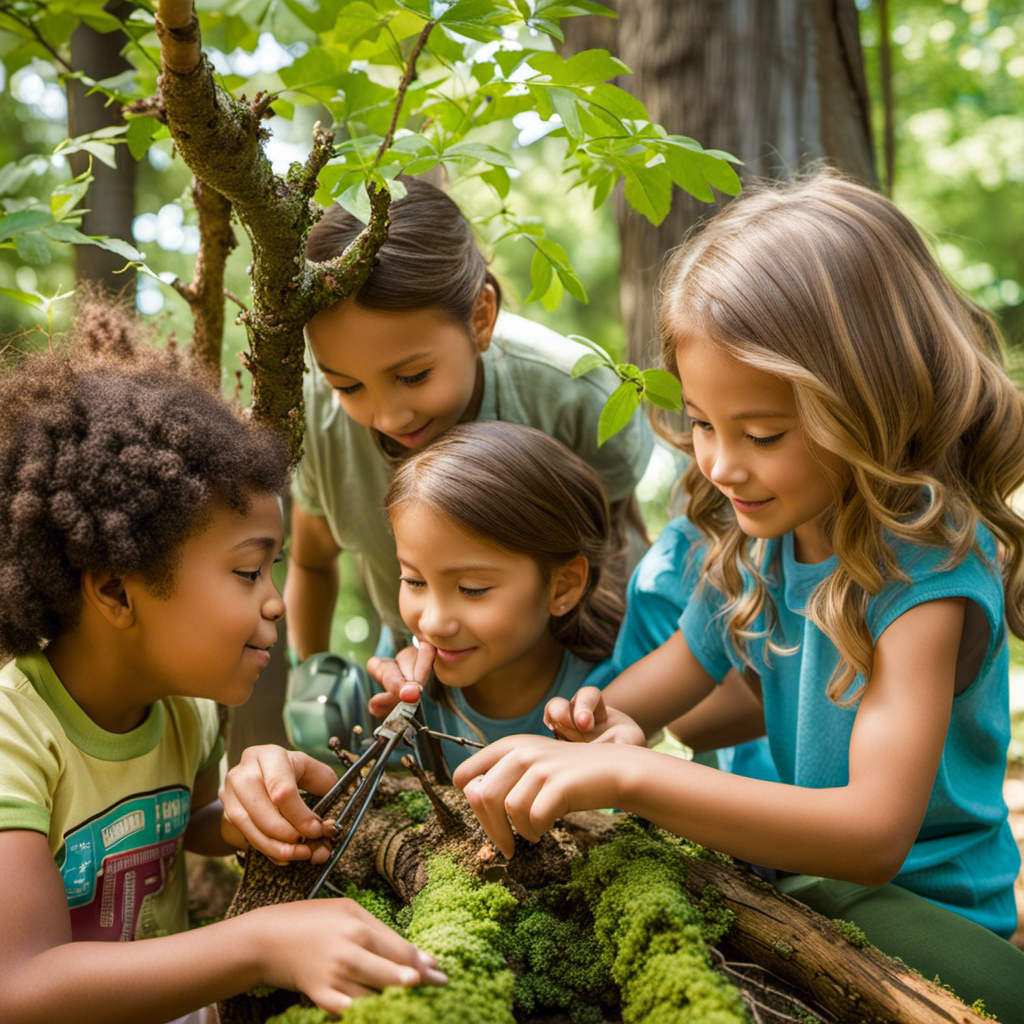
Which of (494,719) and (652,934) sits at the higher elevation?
(494,719)

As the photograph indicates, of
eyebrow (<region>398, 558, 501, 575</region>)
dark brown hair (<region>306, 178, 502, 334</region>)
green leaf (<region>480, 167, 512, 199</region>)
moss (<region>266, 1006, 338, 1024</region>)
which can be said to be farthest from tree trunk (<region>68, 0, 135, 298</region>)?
moss (<region>266, 1006, 338, 1024</region>)

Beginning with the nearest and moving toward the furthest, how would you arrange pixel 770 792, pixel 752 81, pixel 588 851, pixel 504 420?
pixel 770 792 → pixel 588 851 → pixel 504 420 → pixel 752 81

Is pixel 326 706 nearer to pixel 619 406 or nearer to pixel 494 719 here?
pixel 494 719

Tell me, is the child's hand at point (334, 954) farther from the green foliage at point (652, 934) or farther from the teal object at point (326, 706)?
the teal object at point (326, 706)

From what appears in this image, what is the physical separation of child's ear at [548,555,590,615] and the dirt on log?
535 mm

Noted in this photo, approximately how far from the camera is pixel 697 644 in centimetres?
191

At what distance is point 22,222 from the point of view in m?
1.48

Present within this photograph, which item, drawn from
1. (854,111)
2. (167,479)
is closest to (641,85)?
(854,111)

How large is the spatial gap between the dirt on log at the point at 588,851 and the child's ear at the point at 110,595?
0.45m

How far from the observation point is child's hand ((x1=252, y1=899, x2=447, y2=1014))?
1003 mm

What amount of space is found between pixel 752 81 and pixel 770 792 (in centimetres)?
236

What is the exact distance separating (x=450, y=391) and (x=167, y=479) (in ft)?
2.53

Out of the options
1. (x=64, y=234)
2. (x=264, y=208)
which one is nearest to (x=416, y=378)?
(x=264, y=208)

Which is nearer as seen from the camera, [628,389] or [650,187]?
[650,187]
